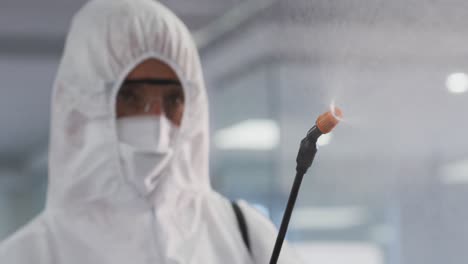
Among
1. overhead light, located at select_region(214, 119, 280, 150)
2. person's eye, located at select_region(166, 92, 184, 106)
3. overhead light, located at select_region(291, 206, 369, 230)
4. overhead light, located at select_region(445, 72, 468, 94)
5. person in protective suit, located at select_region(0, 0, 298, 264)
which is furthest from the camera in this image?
overhead light, located at select_region(214, 119, 280, 150)

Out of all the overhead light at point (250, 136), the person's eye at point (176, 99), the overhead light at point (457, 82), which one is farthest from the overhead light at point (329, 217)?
the overhead light at point (457, 82)

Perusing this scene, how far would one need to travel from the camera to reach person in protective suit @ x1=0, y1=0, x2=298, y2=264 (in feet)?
3.49

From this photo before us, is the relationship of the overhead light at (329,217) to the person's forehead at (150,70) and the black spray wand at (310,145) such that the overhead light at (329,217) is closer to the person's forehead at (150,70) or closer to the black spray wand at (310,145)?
the person's forehead at (150,70)

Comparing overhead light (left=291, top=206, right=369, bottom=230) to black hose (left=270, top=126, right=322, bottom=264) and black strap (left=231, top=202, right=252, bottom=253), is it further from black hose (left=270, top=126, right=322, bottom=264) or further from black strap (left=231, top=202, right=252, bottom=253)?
black hose (left=270, top=126, right=322, bottom=264)

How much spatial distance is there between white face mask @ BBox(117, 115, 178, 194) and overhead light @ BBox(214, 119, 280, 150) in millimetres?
1632

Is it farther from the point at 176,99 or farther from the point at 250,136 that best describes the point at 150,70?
the point at 250,136

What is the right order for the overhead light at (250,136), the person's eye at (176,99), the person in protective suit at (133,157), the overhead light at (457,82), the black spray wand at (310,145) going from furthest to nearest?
the overhead light at (250,136) → the person's eye at (176,99) → the person in protective suit at (133,157) → the overhead light at (457,82) → the black spray wand at (310,145)

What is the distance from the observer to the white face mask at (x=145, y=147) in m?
1.12

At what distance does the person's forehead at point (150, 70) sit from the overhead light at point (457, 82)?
1.27 feet

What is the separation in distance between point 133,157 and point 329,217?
1.26 m

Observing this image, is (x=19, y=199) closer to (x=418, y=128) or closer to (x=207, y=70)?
(x=207, y=70)

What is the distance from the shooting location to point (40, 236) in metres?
1.04

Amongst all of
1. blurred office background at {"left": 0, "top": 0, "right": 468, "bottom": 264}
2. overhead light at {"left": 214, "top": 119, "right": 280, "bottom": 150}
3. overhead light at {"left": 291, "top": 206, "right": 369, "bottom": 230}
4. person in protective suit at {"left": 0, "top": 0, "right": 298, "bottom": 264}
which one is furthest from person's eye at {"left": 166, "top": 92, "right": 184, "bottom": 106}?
overhead light at {"left": 214, "top": 119, "right": 280, "bottom": 150}

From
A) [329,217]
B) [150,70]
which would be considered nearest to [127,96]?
[150,70]
